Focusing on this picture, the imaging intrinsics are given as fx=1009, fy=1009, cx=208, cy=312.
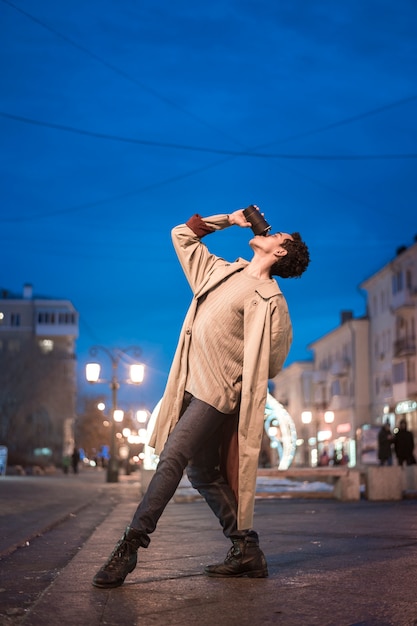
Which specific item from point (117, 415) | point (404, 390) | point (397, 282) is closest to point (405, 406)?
point (404, 390)

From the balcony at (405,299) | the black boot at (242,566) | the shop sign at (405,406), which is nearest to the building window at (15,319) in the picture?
the shop sign at (405,406)

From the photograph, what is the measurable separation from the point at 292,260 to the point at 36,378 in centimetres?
6320

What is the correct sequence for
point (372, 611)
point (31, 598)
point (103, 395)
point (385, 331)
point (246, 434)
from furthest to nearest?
1. point (103, 395)
2. point (385, 331)
3. point (246, 434)
4. point (31, 598)
5. point (372, 611)

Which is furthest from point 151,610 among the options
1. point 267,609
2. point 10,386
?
point 10,386

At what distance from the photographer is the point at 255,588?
441cm

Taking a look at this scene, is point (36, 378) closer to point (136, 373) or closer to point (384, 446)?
point (136, 373)

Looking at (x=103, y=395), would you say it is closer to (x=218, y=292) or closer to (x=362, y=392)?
(x=362, y=392)

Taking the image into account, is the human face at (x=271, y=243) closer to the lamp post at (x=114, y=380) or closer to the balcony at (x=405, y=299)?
the lamp post at (x=114, y=380)

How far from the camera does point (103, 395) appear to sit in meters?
137

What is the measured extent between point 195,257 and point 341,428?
79.2 m

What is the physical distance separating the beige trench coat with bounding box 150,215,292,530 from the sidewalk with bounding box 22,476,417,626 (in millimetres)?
506

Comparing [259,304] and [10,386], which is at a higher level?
[10,386]

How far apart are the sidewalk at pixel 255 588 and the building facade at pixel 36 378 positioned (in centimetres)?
3325

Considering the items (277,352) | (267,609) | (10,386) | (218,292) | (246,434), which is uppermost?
(10,386)
